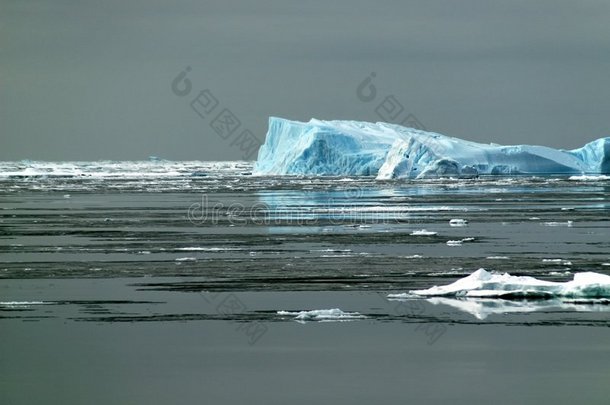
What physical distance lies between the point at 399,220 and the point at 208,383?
1843 cm

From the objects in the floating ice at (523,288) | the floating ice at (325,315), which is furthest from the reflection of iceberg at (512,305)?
the floating ice at (325,315)

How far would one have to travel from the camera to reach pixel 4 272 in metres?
17.5

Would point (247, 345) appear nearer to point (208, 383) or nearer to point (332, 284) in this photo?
point (208, 383)

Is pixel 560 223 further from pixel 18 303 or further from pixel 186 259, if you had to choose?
pixel 18 303

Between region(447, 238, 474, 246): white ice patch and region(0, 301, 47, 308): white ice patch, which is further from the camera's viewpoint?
region(447, 238, 474, 246): white ice patch

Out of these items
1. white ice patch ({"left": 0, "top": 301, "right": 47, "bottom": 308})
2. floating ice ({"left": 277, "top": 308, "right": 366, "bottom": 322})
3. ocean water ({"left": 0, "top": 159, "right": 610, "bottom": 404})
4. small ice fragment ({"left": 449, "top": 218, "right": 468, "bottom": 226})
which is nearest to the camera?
ocean water ({"left": 0, "top": 159, "right": 610, "bottom": 404})

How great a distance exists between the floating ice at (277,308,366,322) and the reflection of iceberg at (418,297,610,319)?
4.11ft

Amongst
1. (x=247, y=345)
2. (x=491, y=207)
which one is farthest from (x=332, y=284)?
(x=491, y=207)

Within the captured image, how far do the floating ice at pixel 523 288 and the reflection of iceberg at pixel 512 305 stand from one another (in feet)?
0.51

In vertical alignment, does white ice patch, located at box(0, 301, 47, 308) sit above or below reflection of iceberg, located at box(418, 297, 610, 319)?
above

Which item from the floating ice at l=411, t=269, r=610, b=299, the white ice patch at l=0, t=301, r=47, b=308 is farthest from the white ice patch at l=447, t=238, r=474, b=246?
the white ice patch at l=0, t=301, r=47, b=308

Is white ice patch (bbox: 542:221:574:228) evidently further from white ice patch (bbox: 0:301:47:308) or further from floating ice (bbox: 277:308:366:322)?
white ice patch (bbox: 0:301:47:308)

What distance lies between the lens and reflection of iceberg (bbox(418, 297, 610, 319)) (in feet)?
43.1

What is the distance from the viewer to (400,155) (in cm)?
5850
